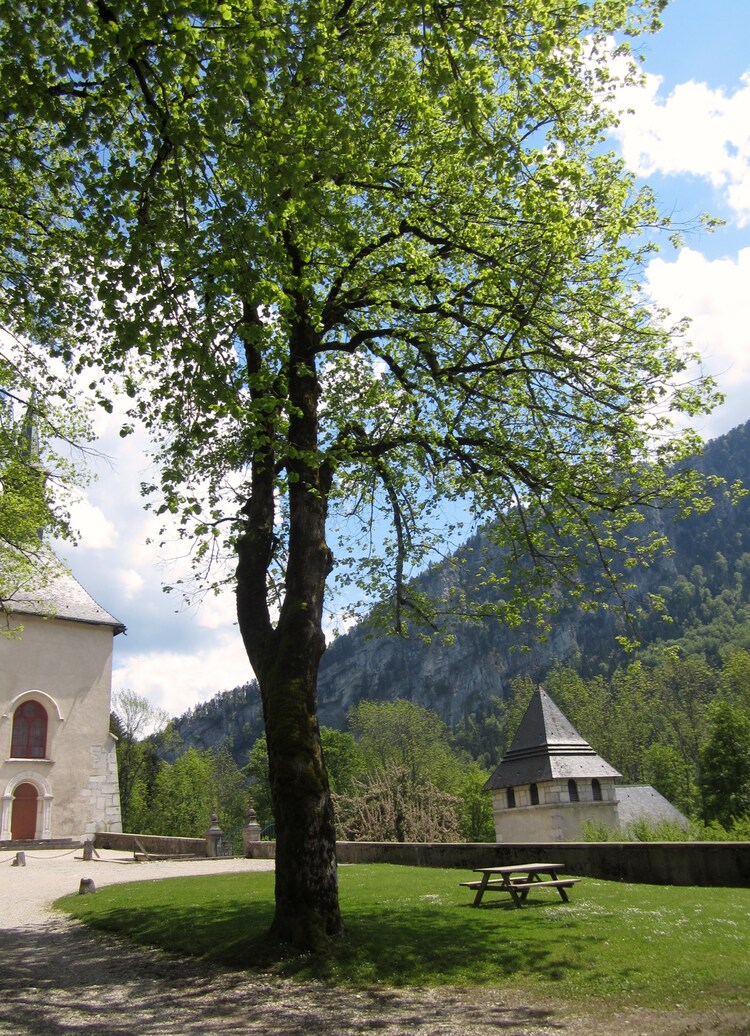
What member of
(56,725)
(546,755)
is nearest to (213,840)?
(56,725)

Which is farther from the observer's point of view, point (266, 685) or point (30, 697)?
point (30, 697)

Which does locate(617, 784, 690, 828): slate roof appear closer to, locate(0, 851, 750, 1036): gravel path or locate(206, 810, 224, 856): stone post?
locate(206, 810, 224, 856): stone post

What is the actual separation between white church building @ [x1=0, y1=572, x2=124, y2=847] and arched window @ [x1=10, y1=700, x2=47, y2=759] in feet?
0.13

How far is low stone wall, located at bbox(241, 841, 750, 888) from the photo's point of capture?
11711 millimetres

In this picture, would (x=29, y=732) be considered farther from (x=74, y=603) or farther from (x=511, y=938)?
(x=511, y=938)

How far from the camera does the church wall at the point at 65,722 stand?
105 ft

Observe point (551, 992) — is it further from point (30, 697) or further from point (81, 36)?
point (30, 697)

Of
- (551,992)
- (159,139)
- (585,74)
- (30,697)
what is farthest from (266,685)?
(30,697)

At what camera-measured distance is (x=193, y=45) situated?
7.04 meters

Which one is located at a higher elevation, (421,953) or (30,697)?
(30,697)

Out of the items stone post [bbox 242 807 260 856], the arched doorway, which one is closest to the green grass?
stone post [bbox 242 807 260 856]

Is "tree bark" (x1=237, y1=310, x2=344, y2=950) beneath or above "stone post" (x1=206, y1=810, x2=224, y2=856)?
above

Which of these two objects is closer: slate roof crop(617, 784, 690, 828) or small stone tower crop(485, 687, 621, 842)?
small stone tower crop(485, 687, 621, 842)

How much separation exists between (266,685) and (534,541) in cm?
461
